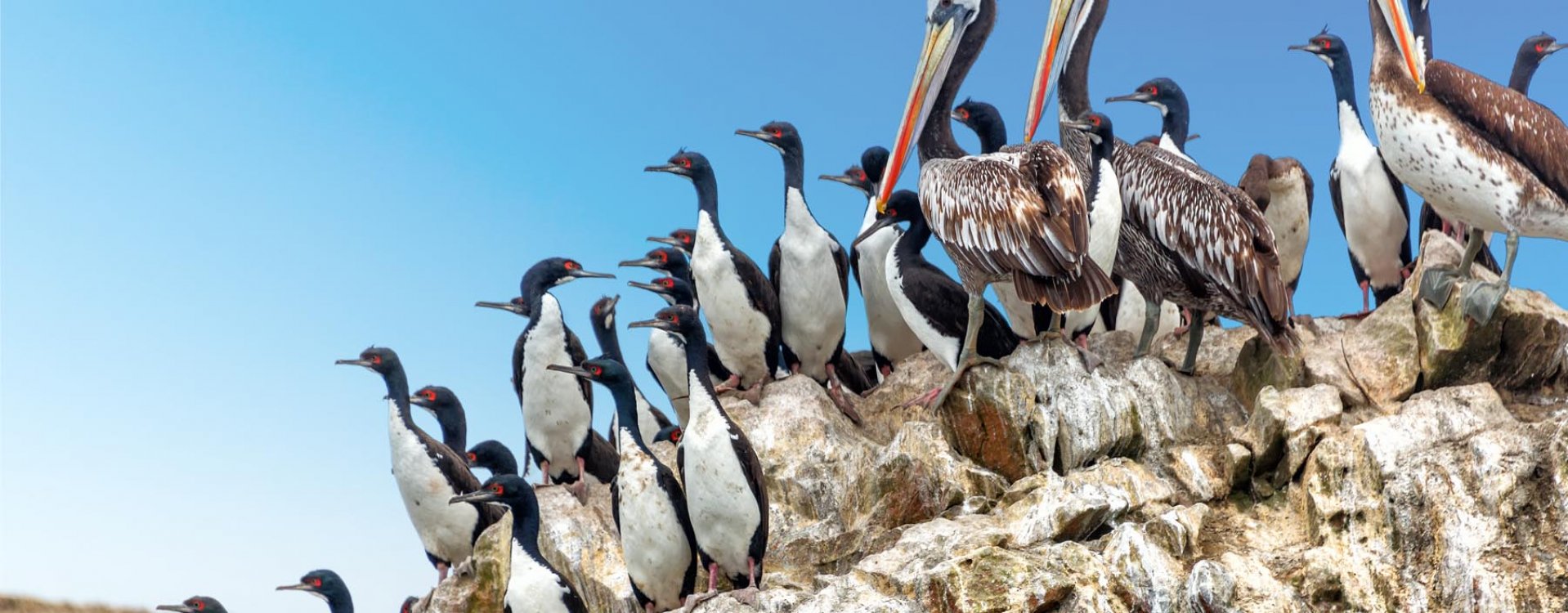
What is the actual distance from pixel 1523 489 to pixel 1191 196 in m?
3.55

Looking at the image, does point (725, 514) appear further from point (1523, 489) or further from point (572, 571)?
point (1523, 489)

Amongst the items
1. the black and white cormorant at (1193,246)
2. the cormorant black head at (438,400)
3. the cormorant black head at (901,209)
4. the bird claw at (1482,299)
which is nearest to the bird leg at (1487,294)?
the bird claw at (1482,299)

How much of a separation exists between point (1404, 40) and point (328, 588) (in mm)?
10781

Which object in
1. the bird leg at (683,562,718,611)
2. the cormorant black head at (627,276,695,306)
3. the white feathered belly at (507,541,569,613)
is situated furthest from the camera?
the cormorant black head at (627,276,695,306)

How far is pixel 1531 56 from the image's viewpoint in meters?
17.4

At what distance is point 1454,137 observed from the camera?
12484 millimetres

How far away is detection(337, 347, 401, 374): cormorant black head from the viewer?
50.0 ft

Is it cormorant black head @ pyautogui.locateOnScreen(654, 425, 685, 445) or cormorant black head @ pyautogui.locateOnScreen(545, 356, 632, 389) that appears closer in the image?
cormorant black head @ pyautogui.locateOnScreen(545, 356, 632, 389)

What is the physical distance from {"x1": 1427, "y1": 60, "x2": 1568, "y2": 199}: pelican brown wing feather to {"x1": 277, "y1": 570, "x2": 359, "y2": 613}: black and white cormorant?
35.0 ft

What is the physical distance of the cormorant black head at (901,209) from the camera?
13781 mm

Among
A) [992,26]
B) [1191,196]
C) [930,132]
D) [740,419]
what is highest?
[992,26]

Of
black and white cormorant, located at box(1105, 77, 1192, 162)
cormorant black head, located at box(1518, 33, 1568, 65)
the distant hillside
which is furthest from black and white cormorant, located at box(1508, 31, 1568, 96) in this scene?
the distant hillside

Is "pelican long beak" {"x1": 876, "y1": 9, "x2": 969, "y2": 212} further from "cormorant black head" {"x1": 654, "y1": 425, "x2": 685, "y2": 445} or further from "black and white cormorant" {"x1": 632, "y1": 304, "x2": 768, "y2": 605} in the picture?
"black and white cormorant" {"x1": 632, "y1": 304, "x2": 768, "y2": 605}

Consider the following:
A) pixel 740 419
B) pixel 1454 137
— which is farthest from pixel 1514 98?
pixel 740 419
